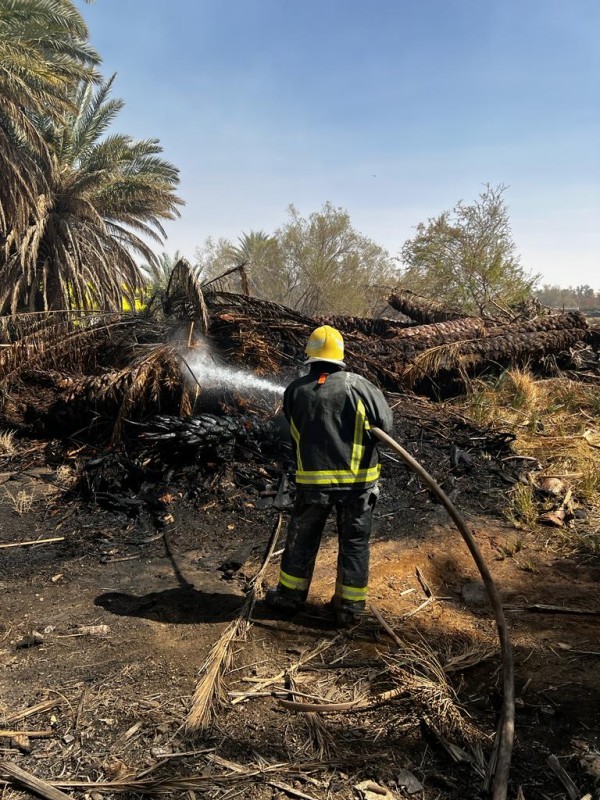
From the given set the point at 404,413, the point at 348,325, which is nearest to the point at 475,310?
the point at 348,325

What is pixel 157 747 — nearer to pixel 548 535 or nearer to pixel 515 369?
pixel 548 535

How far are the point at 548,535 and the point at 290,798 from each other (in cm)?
328

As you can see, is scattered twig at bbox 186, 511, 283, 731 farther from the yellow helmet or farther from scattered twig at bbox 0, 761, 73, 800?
the yellow helmet

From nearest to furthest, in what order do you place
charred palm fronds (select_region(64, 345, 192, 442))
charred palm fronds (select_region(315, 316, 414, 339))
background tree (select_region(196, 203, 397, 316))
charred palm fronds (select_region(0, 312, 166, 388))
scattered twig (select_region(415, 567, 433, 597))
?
scattered twig (select_region(415, 567, 433, 597)), charred palm fronds (select_region(64, 345, 192, 442)), charred palm fronds (select_region(0, 312, 166, 388)), charred palm fronds (select_region(315, 316, 414, 339)), background tree (select_region(196, 203, 397, 316))

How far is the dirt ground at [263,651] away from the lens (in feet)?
7.58

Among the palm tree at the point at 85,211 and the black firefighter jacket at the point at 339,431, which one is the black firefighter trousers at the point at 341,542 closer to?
the black firefighter jacket at the point at 339,431

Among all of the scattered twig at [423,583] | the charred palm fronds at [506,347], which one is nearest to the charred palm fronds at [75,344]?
the charred palm fronds at [506,347]

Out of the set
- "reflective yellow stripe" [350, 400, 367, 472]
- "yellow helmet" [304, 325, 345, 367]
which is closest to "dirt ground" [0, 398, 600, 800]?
"reflective yellow stripe" [350, 400, 367, 472]

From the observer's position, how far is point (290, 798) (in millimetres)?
2176

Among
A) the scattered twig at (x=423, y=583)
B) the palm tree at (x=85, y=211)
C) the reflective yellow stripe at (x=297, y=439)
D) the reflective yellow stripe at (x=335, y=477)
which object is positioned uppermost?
the palm tree at (x=85, y=211)

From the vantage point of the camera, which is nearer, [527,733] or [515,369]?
[527,733]

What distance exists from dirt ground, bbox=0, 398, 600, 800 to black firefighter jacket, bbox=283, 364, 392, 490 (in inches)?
Answer: 36.8

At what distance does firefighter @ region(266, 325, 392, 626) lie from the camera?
351cm

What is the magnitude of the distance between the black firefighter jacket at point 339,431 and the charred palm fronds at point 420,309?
7981 mm
